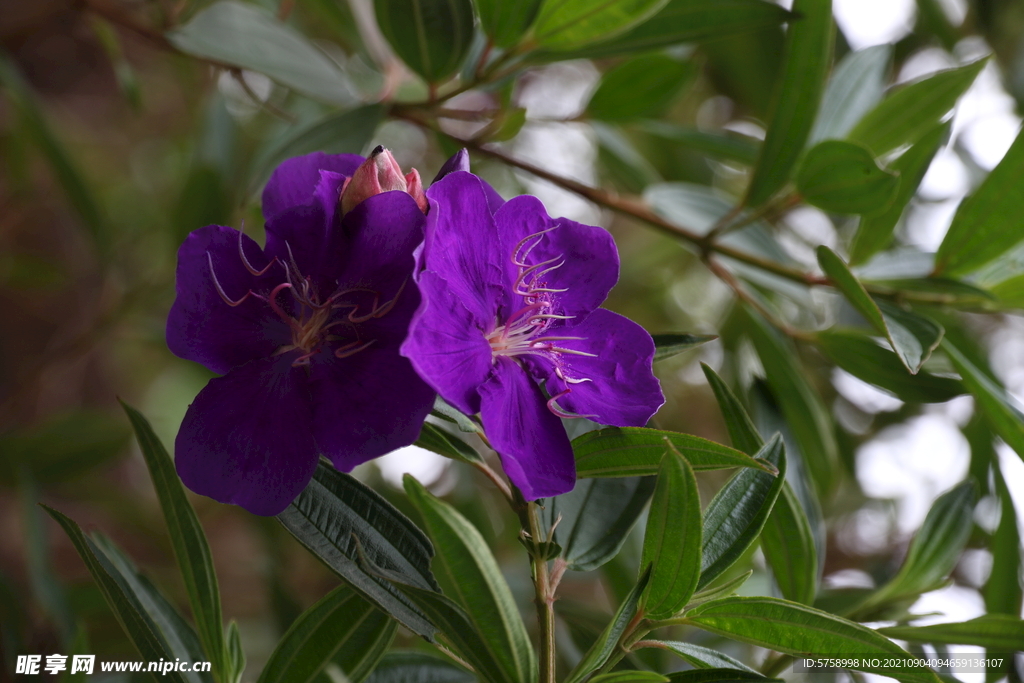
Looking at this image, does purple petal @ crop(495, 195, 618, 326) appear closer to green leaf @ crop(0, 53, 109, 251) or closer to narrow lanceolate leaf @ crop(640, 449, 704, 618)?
narrow lanceolate leaf @ crop(640, 449, 704, 618)

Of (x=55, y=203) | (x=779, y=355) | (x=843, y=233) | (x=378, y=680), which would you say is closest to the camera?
(x=378, y=680)

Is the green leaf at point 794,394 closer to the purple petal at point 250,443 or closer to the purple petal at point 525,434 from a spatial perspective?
the purple petal at point 525,434

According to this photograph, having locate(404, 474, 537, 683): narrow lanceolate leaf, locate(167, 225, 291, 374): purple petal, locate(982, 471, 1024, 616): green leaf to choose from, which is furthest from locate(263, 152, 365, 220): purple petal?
locate(982, 471, 1024, 616): green leaf

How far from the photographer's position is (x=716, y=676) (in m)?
0.71

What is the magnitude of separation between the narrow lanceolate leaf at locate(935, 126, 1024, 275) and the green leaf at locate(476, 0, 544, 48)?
71cm

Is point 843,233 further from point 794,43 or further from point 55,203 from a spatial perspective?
point 55,203

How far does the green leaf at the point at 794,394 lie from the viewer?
4.28 ft

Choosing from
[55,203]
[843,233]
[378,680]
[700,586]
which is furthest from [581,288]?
[55,203]

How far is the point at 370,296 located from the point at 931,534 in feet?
3.12

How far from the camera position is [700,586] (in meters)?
0.79

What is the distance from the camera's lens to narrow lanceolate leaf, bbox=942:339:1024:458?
37.9 inches

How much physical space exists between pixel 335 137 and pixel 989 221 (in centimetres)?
99

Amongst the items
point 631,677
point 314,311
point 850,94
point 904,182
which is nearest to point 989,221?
point 904,182

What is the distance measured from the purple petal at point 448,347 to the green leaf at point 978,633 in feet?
2.38
